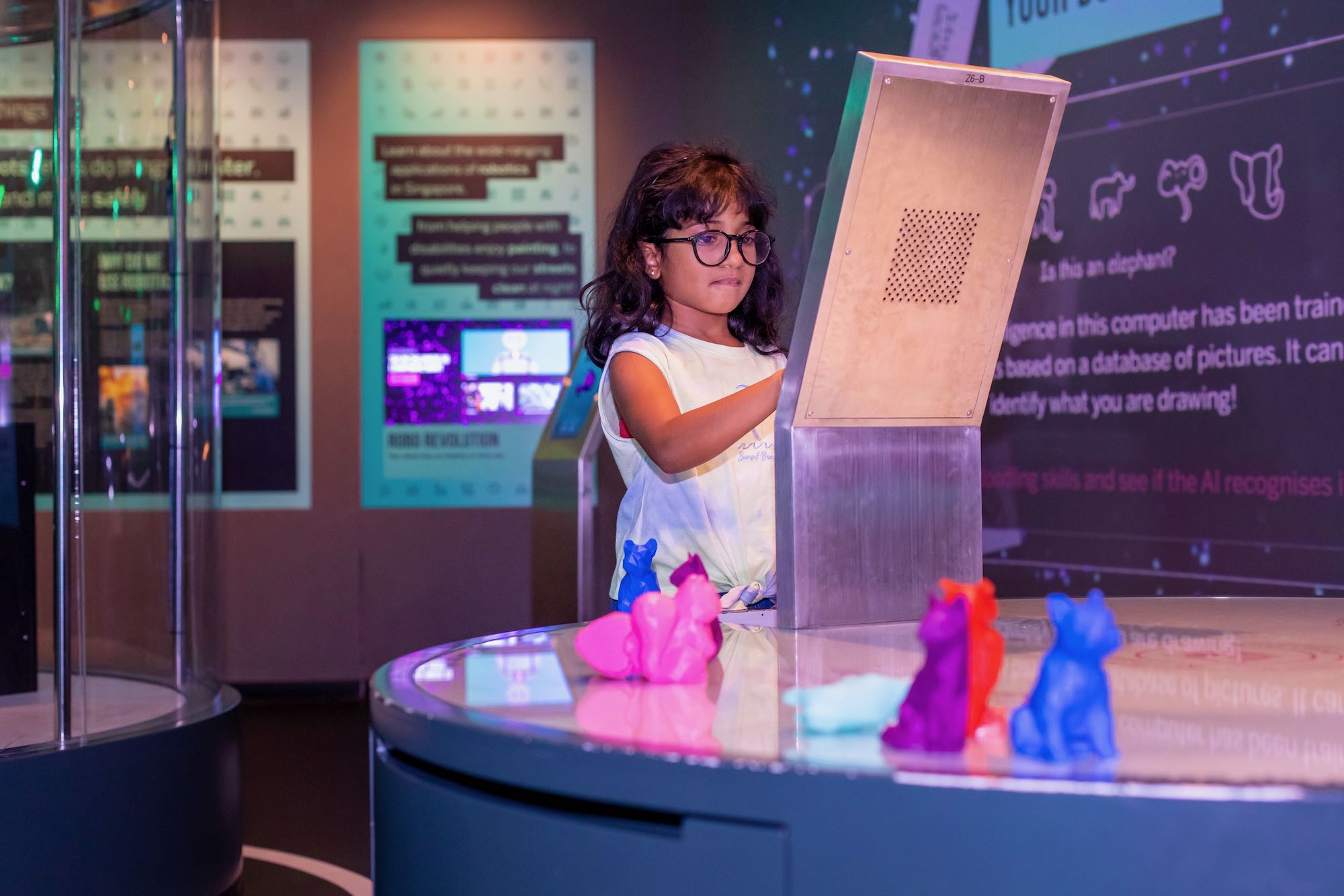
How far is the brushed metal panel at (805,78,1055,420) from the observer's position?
1.27 metres

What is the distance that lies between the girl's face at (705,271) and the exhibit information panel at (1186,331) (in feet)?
5.90

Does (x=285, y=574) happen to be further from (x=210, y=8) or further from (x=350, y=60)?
(x=210, y=8)

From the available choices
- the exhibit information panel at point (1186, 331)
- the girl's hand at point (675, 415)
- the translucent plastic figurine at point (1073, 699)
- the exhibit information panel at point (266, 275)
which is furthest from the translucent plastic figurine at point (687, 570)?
the exhibit information panel at point (266, 275)

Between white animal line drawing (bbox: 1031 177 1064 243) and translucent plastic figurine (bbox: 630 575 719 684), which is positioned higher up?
white animal line drawing (bbox: 1031 177 1064 243)

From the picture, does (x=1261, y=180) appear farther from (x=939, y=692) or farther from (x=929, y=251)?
(x=939, y=692)

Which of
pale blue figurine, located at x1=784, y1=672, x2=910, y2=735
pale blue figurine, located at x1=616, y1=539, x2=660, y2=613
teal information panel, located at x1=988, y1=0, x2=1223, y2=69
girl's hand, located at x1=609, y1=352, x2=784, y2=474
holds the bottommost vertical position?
pale blue figurine, located at x1=784, y1=672, x2=910, y2=735

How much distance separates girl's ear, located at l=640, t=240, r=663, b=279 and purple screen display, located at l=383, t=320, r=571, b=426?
346 cm

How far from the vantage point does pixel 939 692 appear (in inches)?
28.5

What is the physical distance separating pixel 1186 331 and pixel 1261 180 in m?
0.42

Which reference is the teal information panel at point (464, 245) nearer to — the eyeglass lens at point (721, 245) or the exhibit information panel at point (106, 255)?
the exhibit information panel at point (106, 255)

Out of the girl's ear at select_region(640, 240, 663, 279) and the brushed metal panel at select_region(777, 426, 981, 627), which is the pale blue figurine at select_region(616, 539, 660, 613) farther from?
the girl's ear at select_region(640, 240, 663, 279)

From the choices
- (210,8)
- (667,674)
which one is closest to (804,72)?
(210,8)

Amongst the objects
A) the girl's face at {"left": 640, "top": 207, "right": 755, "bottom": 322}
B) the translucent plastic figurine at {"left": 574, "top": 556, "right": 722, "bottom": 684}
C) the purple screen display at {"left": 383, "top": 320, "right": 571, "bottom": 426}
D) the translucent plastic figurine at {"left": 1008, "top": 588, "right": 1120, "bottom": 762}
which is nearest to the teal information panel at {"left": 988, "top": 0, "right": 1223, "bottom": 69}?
the girl's face at {"left": 640, "top": 207, "right": 755, "bottom": 322}

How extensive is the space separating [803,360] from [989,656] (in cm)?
56
